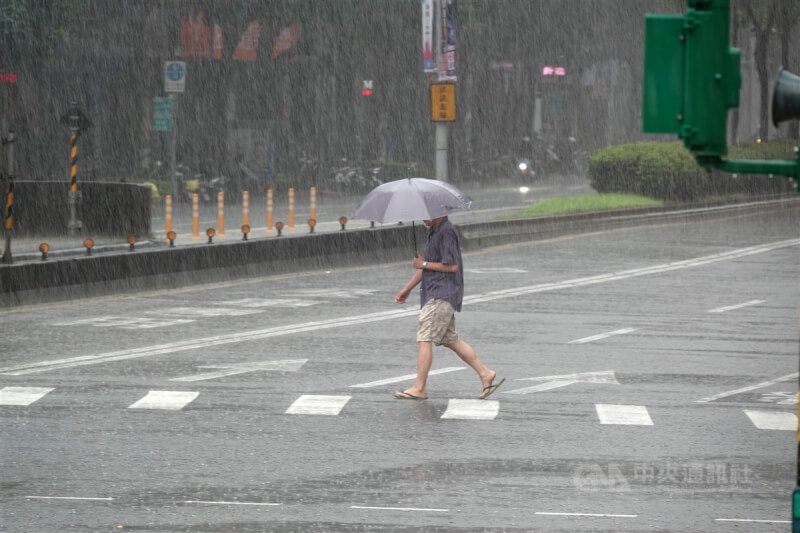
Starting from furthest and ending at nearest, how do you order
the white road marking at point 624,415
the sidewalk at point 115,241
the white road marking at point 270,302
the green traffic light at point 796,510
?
1. the sidewalk at point 115,241
2. the white road marking at point 270,302
3. the white road marking at point 624,415
4. the green traffic light at point 796,510

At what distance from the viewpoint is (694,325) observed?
18109 mm

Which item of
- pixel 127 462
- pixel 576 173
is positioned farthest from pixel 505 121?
pixel 127 462

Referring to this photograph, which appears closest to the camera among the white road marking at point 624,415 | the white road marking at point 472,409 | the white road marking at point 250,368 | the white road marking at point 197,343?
the white road marking at point 624,415

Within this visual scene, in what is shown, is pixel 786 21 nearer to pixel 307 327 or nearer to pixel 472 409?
pixel 307 327

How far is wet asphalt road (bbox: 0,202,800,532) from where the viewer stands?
8711mm

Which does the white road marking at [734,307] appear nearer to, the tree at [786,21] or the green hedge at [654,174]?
the green hedge at [654,174]

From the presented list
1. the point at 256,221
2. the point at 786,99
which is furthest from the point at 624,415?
the point at 256,221

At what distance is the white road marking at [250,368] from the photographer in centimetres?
1369

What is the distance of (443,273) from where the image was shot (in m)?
12.8

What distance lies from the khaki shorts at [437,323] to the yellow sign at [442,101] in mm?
17937

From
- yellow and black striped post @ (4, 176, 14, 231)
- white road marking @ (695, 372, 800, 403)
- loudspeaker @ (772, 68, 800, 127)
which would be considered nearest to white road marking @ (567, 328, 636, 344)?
white road marking @ (695, 372, 800, 403)

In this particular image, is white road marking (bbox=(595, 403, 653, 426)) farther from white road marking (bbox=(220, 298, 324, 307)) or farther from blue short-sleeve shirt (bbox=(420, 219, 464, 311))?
white road marking (bbox=(220, 298, 324, 307))

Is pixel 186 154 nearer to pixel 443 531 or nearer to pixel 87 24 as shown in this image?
pixel 87 24

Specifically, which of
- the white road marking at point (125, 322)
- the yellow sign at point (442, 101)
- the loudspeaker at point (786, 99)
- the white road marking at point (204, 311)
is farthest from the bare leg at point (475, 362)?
the yellow sign at point (442, 101)
